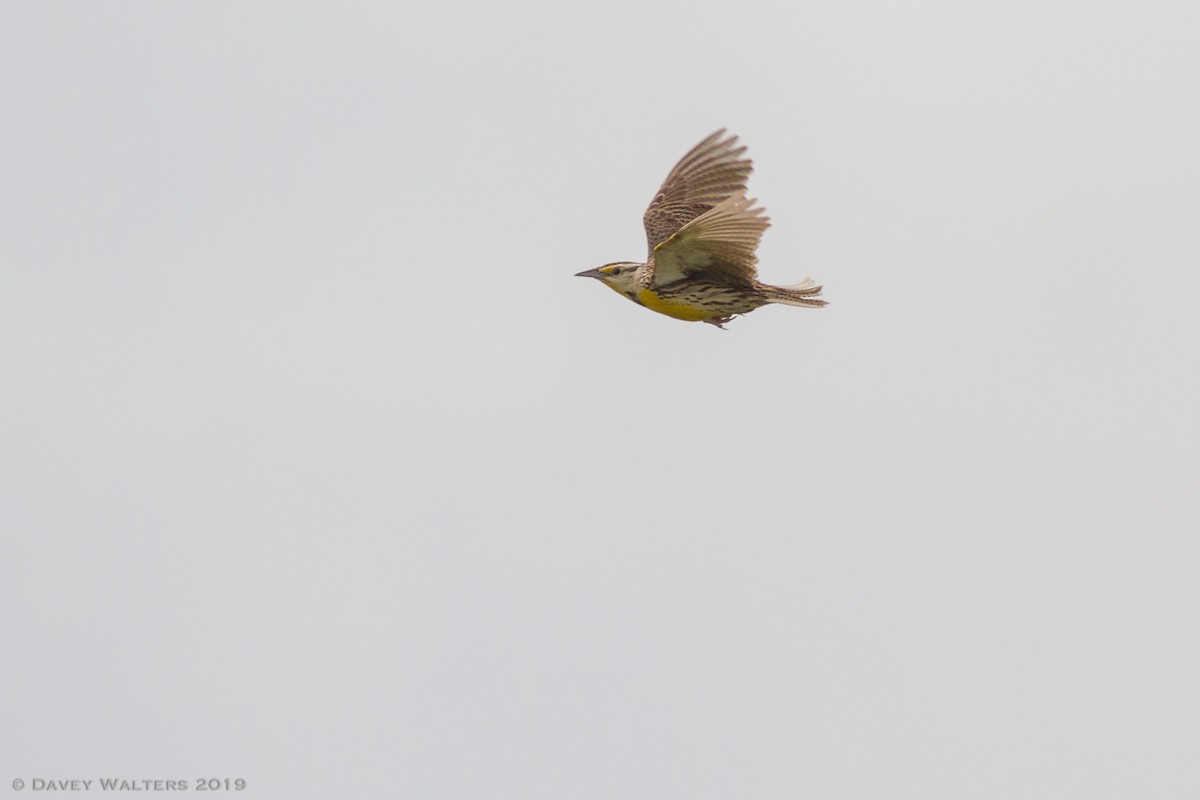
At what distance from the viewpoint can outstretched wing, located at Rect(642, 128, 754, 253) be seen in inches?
961

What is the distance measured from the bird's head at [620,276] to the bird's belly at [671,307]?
191 mm

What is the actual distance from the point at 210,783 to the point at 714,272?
961 centimetres

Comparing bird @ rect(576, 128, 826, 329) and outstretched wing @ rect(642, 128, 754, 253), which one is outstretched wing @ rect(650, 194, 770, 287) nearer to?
bird @ rect(576, 128, 826, 329)

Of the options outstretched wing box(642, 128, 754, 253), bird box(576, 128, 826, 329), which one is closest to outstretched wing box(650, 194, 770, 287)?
bird box(576, 128, 826, 329)

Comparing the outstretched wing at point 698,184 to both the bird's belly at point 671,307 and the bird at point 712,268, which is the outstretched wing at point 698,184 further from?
the bird's belly at point 671,307

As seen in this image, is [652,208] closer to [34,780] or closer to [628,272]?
[628,272]

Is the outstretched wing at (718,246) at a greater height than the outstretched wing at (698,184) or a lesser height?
lesser

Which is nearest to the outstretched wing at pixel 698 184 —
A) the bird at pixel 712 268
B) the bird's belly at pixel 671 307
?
the bird at pixel 712 268

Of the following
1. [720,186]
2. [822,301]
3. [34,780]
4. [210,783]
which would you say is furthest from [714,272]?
[34,780]

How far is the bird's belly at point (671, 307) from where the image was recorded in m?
22.4

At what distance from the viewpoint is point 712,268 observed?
71.4ft

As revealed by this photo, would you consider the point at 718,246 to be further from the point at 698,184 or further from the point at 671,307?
the point at 698,184

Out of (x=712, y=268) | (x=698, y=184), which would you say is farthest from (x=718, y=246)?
(x=698, y=184)

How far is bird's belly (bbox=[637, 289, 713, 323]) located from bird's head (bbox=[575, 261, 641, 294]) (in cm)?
19
